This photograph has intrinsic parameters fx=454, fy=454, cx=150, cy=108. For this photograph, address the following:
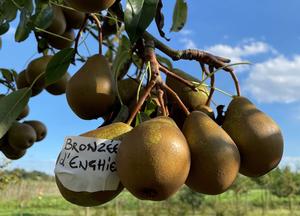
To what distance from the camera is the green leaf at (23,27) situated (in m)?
1.35

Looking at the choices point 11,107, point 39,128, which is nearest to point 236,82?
point 11,107

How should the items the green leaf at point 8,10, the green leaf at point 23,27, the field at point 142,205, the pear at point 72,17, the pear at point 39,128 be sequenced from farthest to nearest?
the field at point 142,205 < the pear at point 39,128 < the pear at point 72,17 < the green leaf at point 8,10 < the green leaf at point 23,27

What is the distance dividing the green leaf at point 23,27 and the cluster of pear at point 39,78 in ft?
1.09

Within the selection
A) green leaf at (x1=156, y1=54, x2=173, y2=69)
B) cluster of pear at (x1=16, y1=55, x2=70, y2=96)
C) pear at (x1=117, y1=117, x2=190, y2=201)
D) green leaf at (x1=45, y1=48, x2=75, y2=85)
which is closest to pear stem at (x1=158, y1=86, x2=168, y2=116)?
pear at (x1=117, y1=117, x2=190, y2=201)

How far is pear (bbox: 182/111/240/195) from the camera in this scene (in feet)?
2.77

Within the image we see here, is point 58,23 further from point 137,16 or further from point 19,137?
point 137,16

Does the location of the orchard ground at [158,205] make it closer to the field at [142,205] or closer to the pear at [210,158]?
the field at [142,205]

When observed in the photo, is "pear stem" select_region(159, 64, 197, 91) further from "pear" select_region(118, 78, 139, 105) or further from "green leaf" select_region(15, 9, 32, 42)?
"green leaf" select_region(15, 9, 32, 42)

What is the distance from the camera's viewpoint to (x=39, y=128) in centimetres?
238

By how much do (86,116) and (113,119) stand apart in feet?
0.23

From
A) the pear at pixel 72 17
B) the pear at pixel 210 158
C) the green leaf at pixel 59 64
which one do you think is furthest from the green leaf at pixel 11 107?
the pear at pixel 72 17

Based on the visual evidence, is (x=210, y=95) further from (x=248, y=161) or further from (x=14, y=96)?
(x=14, y=96)

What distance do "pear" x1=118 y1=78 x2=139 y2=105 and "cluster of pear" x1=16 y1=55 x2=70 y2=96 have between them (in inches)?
26.8

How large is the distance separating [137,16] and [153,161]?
12.1 inches
